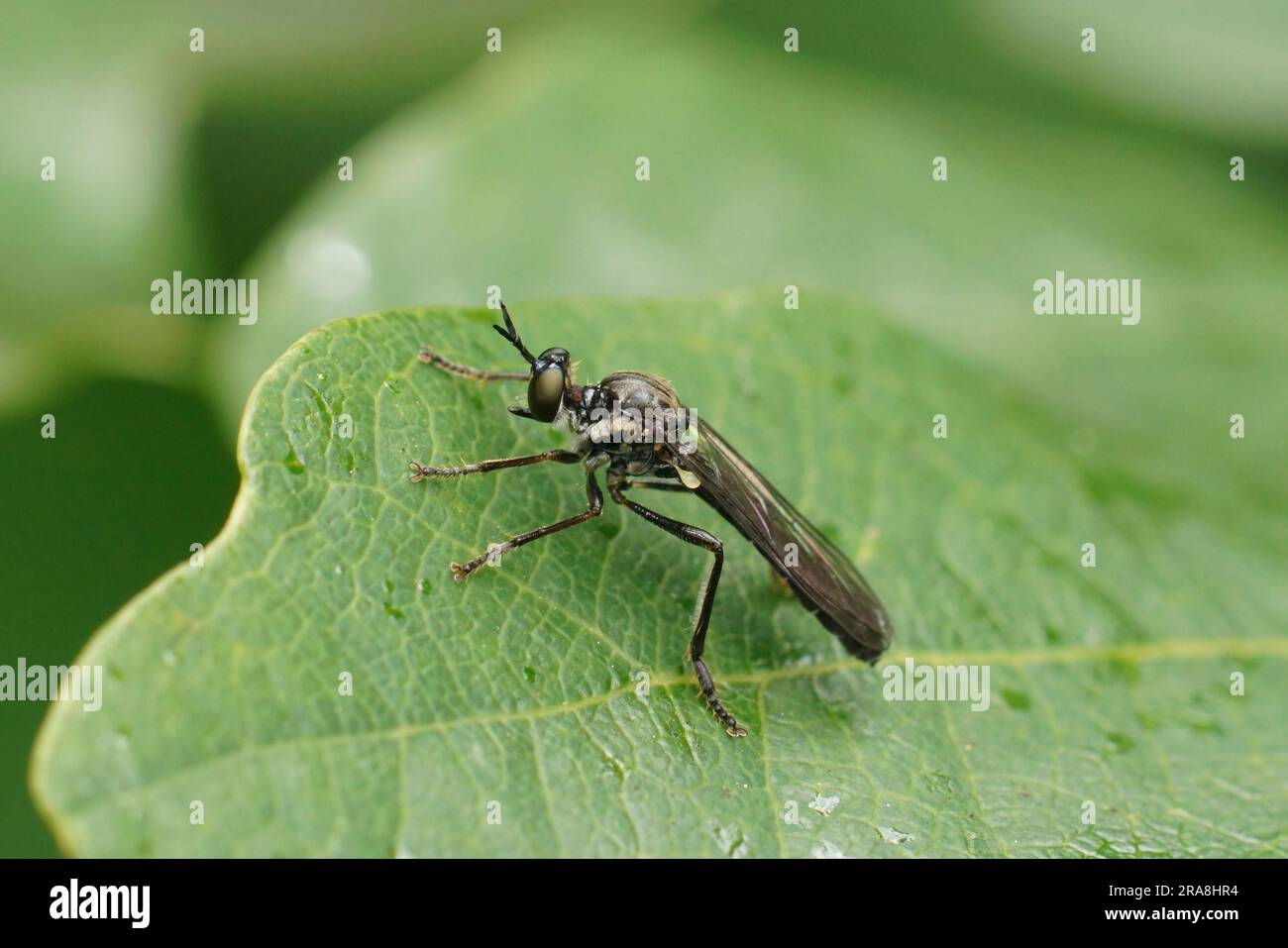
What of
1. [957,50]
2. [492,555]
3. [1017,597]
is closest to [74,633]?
[492,555]

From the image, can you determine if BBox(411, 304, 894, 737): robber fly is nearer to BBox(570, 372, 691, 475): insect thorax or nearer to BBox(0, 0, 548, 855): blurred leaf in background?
BBox(570, 372, 691, 475): insect thorax

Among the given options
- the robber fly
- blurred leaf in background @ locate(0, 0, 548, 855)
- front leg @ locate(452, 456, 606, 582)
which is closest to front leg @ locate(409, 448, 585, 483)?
the robber fly

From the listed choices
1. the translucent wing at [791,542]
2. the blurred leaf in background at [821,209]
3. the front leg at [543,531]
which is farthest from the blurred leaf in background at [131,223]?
the translucent wing at [791,542]

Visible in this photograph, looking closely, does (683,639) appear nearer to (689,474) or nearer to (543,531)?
(543,531)

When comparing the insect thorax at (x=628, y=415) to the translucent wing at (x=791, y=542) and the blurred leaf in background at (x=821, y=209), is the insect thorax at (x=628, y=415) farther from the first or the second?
the blurred leaf in background at (x=821, y=209)

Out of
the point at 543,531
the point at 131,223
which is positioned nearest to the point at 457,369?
the point at 543,531
